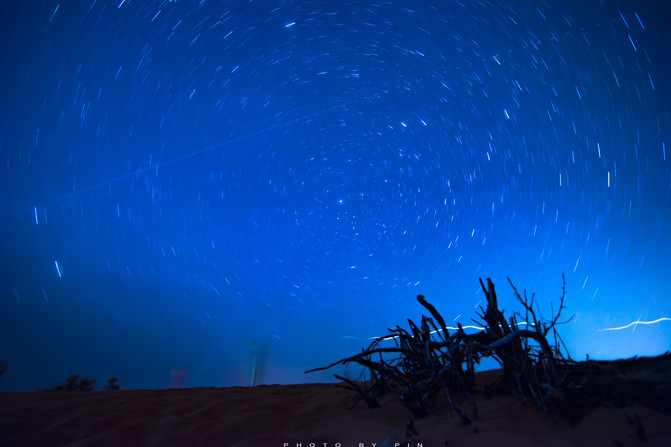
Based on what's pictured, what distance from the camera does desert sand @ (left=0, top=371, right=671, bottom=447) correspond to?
193cm

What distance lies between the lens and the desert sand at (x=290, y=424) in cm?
193

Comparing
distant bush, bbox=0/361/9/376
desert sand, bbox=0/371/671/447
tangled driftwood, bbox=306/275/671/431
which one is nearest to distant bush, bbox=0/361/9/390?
distant bush, bbox=0/361/9/376

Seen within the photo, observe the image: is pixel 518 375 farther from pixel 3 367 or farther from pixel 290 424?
pixel 3 367

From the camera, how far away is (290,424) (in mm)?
2945

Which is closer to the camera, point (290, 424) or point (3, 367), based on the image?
point (290, 424)

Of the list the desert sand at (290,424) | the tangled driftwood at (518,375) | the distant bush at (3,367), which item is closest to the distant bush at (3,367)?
the distant bush at (3,367)

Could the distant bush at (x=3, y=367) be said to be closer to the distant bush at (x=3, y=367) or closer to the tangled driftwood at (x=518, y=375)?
the distant bush at (x=3, y=367)

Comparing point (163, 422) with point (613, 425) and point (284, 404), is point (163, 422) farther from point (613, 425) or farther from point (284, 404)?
point (613, 425)

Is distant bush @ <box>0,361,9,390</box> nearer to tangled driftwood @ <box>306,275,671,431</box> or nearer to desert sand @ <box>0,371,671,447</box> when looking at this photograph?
desert sand @ <box>0,371,671,447</box>

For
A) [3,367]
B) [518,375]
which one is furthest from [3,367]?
[518,375]

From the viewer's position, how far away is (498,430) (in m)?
2.08

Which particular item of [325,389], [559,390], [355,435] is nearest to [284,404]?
[325,389]

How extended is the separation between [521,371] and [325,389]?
320 cm

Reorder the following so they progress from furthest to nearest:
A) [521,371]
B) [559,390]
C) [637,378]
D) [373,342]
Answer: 1. [373,342]
2. [637,378]
3. [521,371]
4. [559,390]
